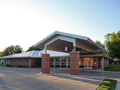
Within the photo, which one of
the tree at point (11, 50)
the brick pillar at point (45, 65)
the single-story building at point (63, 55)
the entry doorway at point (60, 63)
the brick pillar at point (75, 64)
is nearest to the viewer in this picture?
the brick pillar at point (75, 64)

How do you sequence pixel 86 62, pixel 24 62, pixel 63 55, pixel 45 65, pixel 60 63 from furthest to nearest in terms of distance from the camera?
pixel 24 62 → pixel 60 63 → pixel 86 62 → pixel 63 55 → pixel 45 65

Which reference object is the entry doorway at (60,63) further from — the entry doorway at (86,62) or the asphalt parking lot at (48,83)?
the asphalt parking lot at (48,83)

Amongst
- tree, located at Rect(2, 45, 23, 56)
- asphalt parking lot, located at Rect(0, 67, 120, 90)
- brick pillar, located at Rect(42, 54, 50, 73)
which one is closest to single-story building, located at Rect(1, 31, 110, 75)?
brick pillar, located at Rect(42, 54, 50, 73)

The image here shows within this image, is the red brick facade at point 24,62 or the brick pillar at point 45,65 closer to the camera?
the brick pillar at point 45,65

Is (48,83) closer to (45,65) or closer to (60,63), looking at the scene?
(45,65)

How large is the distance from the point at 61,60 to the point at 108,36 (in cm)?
3433

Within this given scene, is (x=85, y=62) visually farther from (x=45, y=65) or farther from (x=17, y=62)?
(x=17, y=62)

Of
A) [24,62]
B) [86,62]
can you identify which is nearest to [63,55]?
[86,62]

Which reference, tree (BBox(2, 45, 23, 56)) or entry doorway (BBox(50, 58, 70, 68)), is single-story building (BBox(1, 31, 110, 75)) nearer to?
entry doorway (BBox(50, 58, 70, 68))

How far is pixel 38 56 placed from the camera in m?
32.7

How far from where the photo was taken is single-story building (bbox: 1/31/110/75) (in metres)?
16.4

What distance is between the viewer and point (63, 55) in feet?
99.0

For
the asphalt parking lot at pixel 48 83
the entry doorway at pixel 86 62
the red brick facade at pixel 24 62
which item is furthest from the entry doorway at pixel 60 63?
the asphalt parking lot at pixel 48 83

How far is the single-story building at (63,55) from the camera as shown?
53.8 feet
